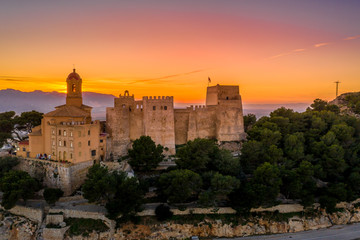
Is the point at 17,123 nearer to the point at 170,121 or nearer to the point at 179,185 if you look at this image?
the point at 170,121

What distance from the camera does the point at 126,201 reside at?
85.0 ft

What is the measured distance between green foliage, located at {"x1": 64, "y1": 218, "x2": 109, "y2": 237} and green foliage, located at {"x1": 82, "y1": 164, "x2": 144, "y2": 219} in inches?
63.1

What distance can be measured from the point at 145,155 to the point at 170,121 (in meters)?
7.64

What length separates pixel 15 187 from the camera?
27.2 metres

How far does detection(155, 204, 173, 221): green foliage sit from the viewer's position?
26.7 meters

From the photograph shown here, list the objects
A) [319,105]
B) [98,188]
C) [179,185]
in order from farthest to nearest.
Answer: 1. [319,105]
2. [179,185]
3. [98,188]

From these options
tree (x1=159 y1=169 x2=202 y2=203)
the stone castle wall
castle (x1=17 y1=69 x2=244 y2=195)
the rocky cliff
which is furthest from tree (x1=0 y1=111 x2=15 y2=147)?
tree (x1=159 y1=169 x2=202 y2=203)

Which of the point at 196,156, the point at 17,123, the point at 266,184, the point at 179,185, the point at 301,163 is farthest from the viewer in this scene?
the point at 17,123

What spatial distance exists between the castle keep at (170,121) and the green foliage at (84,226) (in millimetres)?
11077

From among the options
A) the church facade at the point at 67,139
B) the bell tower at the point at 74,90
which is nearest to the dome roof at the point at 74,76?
the bell tower at the point at 74,90

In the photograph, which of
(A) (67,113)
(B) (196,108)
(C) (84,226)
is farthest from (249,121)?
(C) (84,226)

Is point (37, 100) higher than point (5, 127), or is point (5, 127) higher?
point (37, 100)

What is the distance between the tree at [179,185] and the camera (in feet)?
87.3

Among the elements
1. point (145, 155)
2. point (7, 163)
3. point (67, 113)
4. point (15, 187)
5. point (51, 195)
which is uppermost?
point (67, 113)
